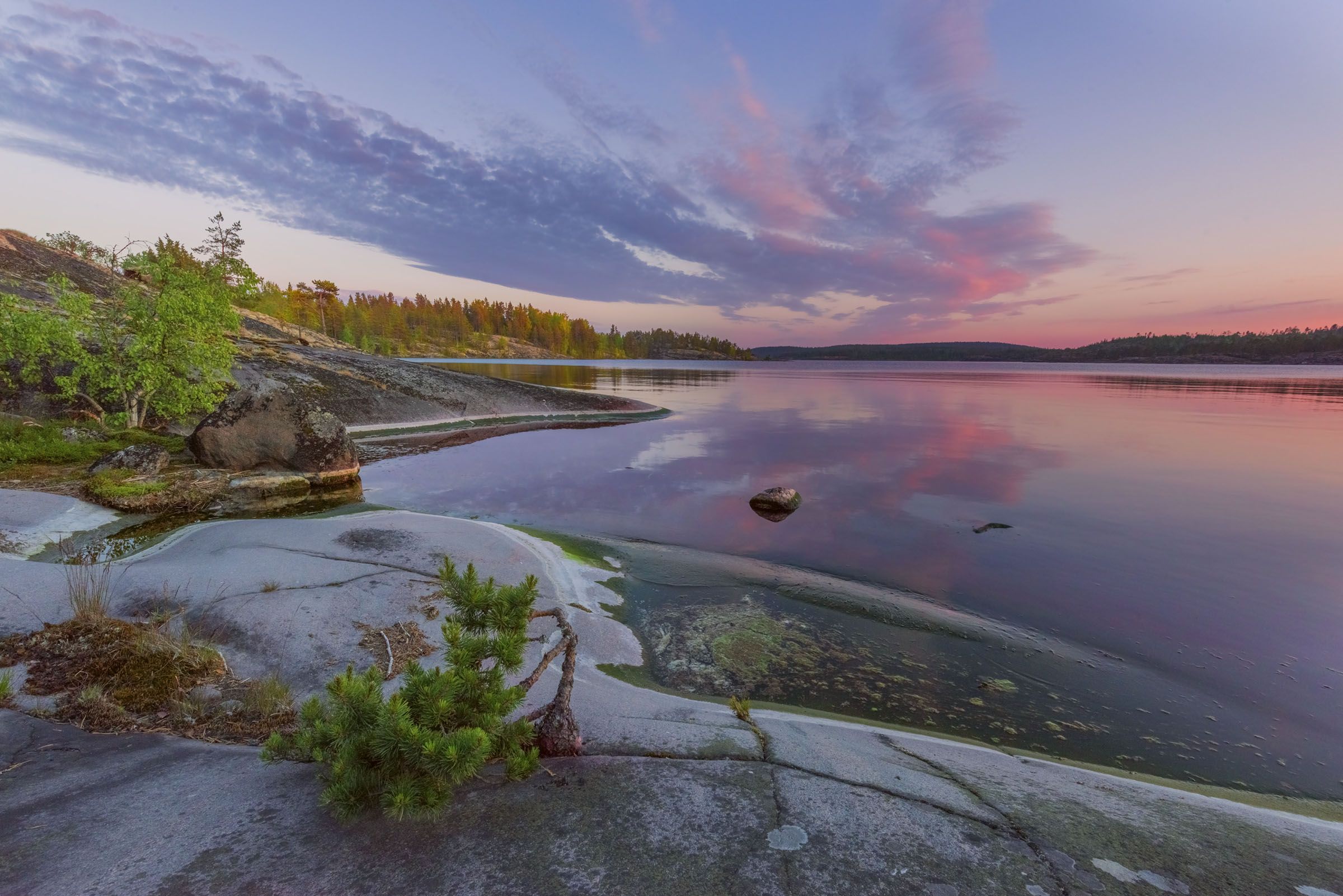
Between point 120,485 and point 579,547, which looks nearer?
point 120,485

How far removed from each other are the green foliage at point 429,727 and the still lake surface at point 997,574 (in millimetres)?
4149

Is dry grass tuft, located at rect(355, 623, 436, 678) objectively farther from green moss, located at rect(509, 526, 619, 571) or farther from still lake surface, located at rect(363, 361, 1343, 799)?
green moss, located at rect(509, 526, 619, 571)

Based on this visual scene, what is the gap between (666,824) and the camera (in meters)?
3.95

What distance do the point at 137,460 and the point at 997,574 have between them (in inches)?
921

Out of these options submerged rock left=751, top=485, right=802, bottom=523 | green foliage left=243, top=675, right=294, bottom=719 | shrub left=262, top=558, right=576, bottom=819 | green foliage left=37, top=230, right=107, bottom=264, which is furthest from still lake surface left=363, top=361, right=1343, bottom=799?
green foliage left=37, top=230, right=107, bottom=264

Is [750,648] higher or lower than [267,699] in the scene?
lower

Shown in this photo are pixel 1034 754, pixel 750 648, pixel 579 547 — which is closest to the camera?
pixel 1034 754

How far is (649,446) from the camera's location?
29969mm

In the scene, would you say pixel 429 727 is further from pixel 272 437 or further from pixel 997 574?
pixel 272 437

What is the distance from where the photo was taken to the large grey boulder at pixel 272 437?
1739 cm

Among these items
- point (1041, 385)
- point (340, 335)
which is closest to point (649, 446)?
point (1041, 385)

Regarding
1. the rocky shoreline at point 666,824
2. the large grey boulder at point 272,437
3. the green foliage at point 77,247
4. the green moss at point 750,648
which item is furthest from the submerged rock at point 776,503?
the green foliage at point 77,247

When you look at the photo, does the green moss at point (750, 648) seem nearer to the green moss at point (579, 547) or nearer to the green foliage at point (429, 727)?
the green moss at point (579, 547)

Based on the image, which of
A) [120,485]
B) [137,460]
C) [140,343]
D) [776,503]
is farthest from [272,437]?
[776,503]
